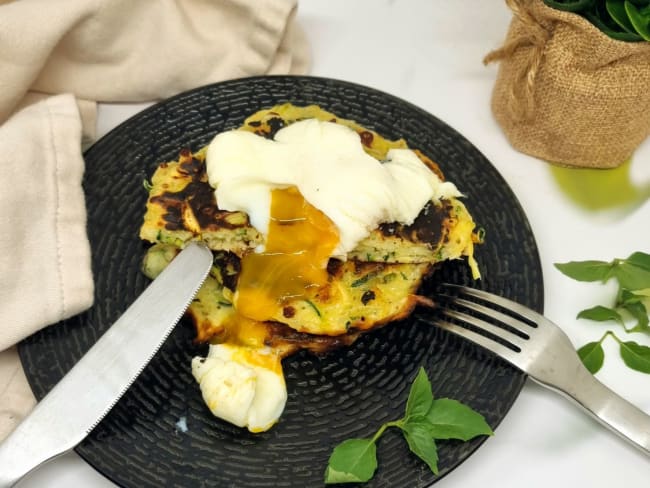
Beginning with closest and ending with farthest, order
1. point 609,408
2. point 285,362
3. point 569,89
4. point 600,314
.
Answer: point 609,408 → point 285,362 → point 600,314 → point 569,89

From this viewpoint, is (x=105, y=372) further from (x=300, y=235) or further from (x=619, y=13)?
(x=619, y=13)

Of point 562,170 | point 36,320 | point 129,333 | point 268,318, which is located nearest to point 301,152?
point 268,318

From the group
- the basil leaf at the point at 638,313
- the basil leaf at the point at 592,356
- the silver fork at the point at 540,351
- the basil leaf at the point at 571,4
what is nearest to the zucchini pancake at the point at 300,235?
the silver fork at the point at 540,351

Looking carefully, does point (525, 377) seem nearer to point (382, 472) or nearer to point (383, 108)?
point (382, 472)

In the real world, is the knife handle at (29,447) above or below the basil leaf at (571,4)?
below

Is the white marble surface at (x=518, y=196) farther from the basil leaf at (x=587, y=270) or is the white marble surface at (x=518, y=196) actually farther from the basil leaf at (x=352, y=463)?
the basil leaf at (x=352, y=463)

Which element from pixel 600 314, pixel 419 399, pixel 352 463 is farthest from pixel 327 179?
pixel 600 314

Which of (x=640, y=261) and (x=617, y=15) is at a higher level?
(x=617, y=15)
